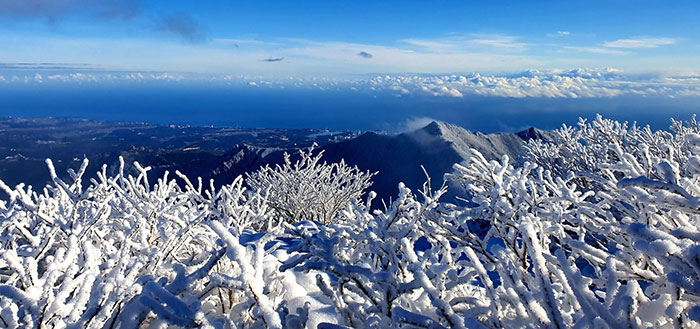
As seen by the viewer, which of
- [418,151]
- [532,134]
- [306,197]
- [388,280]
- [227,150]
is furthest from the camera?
[227,150]

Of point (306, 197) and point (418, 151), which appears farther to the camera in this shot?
point (418, 151)

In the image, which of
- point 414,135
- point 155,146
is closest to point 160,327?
point 414,135

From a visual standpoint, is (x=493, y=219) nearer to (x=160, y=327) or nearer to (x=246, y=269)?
(x=246, y=269)

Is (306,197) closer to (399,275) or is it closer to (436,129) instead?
(399,275)

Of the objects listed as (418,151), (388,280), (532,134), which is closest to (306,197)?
(388,280)

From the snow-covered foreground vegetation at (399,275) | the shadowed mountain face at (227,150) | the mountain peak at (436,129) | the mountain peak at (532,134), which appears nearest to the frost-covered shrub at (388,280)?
the snow-covered foreground vegetation at (399,275)

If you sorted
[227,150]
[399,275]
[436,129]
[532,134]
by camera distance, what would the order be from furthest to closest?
1. [227,150]
2. [532,134]
3. [436,129]
4. [399,275]

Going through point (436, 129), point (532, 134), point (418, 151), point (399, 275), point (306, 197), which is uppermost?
point (399, 275)

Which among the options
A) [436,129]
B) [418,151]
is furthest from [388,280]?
[436,129]

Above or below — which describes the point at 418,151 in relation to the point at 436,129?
below
